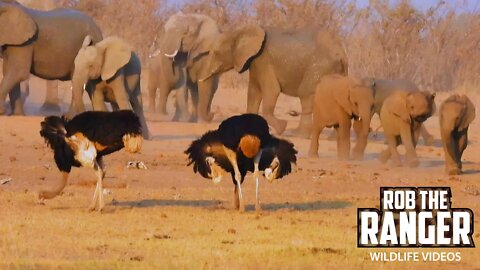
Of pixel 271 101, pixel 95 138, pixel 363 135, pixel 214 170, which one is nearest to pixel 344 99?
pixel 363 135

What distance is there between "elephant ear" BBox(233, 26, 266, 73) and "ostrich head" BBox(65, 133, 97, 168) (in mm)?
14053

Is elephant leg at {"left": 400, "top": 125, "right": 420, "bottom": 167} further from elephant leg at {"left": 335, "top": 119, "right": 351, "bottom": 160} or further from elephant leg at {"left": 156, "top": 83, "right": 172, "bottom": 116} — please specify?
elephant leg at {"left": 156, "top": 83, "right": 172, "bottom": 116}

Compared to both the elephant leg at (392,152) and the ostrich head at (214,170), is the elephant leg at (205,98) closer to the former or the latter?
the elephant leg at (392,152)

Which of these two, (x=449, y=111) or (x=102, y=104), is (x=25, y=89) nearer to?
(x=102, y=104)

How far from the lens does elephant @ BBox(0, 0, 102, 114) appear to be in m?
26.2

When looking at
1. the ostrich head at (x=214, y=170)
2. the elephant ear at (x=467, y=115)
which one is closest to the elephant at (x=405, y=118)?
the elephant ear at (x=467, y=115)

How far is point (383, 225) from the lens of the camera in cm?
1141

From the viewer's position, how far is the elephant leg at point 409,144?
2092 cm

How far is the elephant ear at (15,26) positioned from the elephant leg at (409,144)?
835 centimetres

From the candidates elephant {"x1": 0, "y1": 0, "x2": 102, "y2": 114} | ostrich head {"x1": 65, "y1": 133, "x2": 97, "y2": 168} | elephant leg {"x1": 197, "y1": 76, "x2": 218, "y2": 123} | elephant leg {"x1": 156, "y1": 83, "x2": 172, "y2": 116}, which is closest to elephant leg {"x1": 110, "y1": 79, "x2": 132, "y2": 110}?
elephant {"x1": 0, "y1": 0, "x2": 102, "y2": 114}

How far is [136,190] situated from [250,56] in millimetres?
11726

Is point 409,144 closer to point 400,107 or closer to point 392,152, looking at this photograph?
point 392,152

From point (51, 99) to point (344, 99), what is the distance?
31.3 feet

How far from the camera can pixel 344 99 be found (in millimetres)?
23031
